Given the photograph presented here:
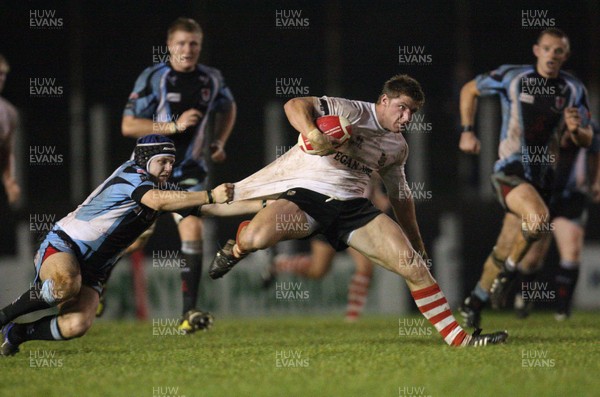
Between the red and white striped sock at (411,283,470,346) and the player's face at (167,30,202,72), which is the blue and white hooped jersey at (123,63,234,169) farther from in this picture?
the red and white striped sock at (411,283,470,346)

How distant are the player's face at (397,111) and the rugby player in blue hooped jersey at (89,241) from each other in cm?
147

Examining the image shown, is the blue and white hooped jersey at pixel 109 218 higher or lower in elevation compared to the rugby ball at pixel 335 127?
lower

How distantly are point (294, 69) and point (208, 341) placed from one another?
10241 mm

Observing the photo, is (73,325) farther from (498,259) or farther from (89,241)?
(498,259)

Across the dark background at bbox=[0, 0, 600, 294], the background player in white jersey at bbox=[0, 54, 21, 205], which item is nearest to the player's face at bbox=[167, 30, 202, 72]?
the background player in white jersey at bbox=[0, 54, 21, 205]

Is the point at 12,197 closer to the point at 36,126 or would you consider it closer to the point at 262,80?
the point at 36,126

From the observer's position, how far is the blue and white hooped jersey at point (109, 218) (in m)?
7.18

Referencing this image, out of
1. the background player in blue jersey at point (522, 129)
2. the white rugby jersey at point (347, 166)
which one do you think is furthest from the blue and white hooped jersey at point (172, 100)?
the background player in blue jersey at point (522, 129)

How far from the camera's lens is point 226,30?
59.0ft

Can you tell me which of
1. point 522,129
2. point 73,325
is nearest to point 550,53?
point 522,129

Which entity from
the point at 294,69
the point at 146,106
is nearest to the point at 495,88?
the point at 146,106

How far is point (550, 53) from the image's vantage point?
908cm

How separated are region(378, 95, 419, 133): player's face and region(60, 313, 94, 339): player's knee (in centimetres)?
246

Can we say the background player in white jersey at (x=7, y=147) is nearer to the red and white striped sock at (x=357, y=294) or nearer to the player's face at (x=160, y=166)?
the player's face at (x=160, y=166)
